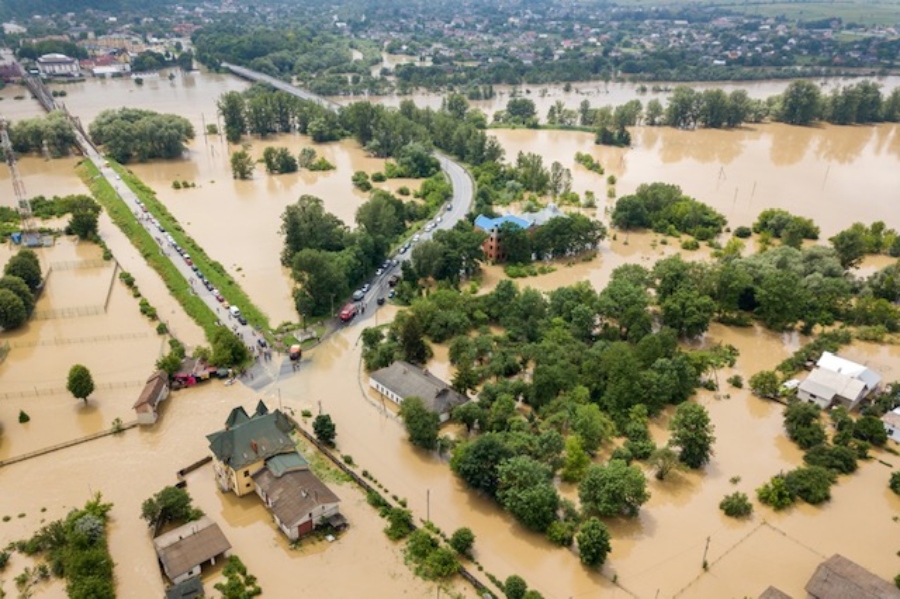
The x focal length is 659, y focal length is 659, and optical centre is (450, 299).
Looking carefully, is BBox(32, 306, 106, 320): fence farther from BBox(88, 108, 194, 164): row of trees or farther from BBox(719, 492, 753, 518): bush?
BBox(719, 492, 753, 518): bush

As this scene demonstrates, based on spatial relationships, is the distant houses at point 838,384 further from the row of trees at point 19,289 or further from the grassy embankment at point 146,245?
the row of trees at point 19,289

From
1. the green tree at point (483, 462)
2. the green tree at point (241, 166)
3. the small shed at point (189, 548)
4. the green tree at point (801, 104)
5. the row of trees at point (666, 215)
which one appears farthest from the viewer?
the green tree at point (801, 104)

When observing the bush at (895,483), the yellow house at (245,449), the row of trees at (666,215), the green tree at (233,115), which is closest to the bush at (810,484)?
the bush at (895,483)

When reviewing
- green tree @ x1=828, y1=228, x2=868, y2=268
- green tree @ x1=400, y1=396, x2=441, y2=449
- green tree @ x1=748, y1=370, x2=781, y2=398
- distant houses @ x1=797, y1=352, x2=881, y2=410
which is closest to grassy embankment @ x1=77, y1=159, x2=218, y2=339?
green tree @ x1=400, y1=396, x2=441, y2=449

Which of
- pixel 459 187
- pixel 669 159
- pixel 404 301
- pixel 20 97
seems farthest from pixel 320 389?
pixel 20 97

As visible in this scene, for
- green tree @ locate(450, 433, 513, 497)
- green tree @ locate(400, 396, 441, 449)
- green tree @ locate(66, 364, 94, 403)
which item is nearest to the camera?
green tree @ locate(450, 433, 513, 497)

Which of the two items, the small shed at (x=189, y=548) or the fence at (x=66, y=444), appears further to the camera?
the fence at (x=66, y=444)

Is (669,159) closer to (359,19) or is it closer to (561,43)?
(561,43)
